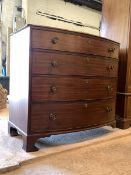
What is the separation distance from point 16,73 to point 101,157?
101 cm

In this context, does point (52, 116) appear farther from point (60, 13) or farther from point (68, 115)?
point (60, 13)

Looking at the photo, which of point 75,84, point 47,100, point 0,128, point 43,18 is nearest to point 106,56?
point 75,84

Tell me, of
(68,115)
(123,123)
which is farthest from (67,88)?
(123,123)

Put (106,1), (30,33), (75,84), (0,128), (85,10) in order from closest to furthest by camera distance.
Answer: (30,33)
(75,84)
(0,128)
(106,1)
(85,10)

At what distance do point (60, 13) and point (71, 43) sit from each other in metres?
3.85

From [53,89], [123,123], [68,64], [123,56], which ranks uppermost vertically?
[123,56]

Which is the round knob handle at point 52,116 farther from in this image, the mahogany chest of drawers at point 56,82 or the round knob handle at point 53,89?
the round knob handle at point 53,89

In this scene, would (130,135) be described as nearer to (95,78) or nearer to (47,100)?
(95,78)

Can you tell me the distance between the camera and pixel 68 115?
Result: 186cm

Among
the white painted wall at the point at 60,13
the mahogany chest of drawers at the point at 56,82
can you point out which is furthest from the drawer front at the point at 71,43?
the white painted wall at the point at 60,13

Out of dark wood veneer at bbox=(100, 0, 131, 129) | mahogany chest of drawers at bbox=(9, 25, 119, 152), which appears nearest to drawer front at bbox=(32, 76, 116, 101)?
mahogany chest of drawers at bbox=(9, 25, 119, 152)

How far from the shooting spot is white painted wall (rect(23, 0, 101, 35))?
4770 millimetres

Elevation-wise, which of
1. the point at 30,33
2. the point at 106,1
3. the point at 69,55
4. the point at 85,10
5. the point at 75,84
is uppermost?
the point at 85,10

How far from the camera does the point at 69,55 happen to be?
1815 millimetres
